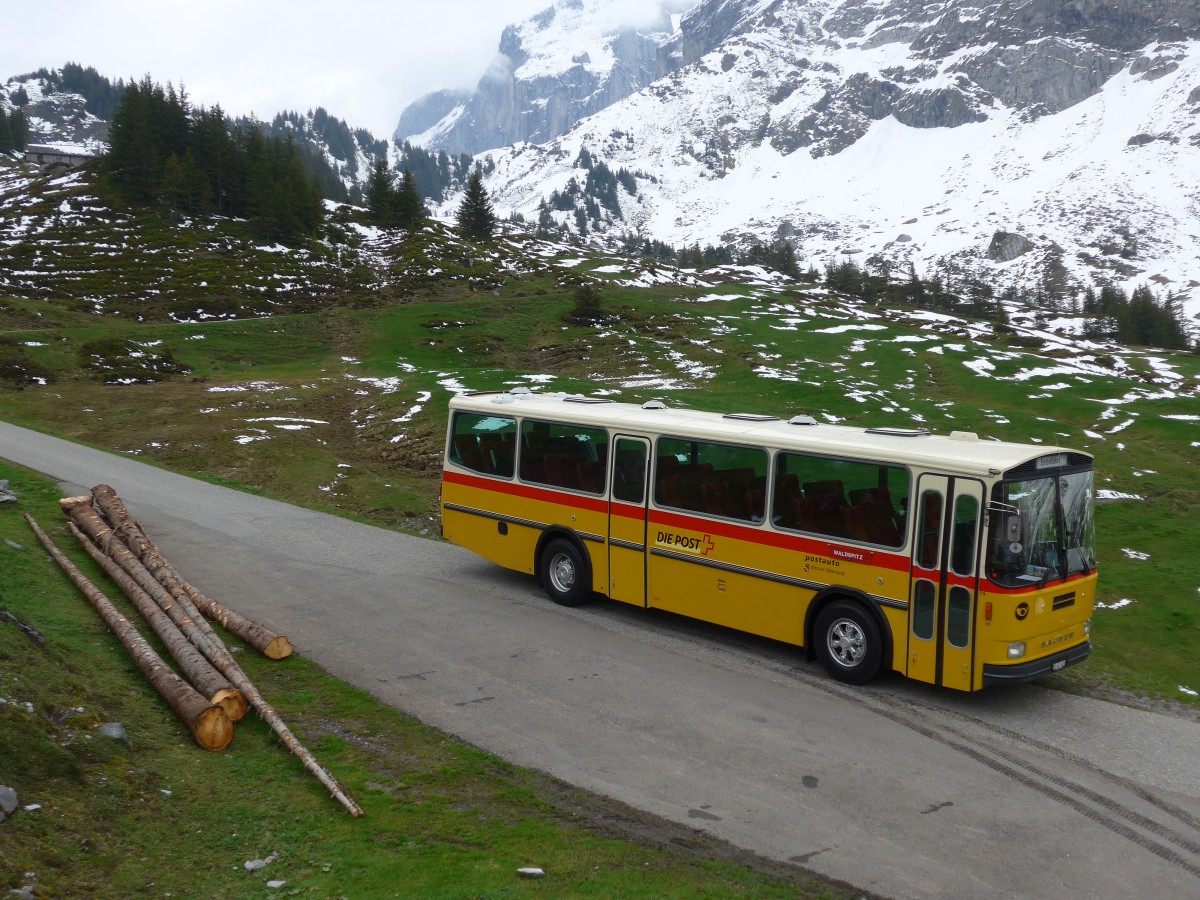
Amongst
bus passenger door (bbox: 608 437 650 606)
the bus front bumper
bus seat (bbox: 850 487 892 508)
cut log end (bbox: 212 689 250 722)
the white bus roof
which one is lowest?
cut log end (bbox: 212 689 250 722)

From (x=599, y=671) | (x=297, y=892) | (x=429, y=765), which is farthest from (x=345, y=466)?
(x=297, y=892)

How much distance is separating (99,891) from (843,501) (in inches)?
409

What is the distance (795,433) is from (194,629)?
9468 mm

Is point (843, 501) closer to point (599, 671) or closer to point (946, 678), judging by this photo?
point (946, 678)

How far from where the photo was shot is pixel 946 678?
12344 millimetres

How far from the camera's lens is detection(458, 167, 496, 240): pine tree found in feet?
415

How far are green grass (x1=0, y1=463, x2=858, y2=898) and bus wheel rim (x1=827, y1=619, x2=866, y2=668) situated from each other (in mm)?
5320

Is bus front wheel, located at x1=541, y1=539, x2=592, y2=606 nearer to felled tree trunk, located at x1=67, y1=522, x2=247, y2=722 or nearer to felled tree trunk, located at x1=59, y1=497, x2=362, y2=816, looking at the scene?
felled tree trunk, located at x1=59, y1=497, x2=362, y2=816

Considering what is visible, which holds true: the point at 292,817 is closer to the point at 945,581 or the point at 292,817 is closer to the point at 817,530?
the point at 817,530

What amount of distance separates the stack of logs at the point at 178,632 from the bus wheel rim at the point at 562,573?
5.73 m

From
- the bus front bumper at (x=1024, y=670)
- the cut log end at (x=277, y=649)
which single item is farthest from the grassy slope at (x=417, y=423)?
the bus front bumper at (x=1024, y=670)

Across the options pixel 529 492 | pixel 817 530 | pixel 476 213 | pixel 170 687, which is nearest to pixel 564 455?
pixel 529 492

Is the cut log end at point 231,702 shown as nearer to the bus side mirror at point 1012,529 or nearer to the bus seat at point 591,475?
the bus seat at point 591,475

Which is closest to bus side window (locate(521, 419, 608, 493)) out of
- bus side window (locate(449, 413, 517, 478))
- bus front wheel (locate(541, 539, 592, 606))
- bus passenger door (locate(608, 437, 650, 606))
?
bus passenger door (locate(608, 437, 650, 606))
